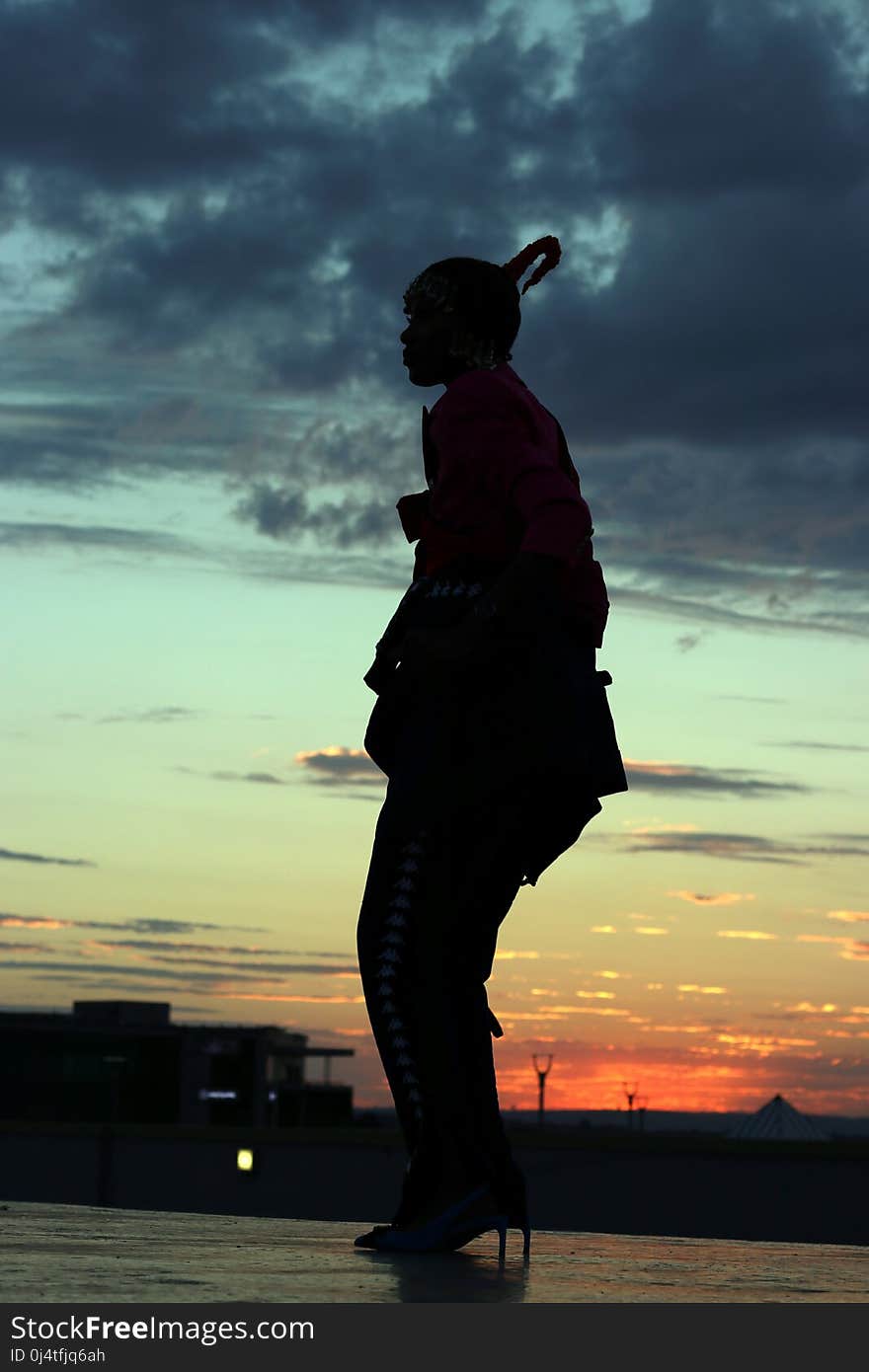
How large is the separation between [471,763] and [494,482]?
81 centimetres

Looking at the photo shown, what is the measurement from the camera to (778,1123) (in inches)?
2534

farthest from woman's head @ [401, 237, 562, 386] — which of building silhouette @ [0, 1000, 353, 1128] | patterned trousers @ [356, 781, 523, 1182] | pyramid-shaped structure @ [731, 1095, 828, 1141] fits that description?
building silhouette @ [0, 1000, 353, 1128]

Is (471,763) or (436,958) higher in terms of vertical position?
(471,763)

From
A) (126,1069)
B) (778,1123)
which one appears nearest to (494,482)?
(778,1123)

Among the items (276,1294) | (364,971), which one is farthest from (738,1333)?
(364,971)

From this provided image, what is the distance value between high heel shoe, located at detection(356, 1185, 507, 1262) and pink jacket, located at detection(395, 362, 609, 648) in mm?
1636

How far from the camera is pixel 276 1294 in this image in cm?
339

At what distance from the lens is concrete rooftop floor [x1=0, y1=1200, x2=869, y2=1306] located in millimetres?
3479

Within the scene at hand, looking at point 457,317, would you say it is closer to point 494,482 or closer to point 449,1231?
point 494,482

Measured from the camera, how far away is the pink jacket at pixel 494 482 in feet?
17.3

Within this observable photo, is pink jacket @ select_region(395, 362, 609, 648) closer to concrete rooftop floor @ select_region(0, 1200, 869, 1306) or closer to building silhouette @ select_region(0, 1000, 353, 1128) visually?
concrete rooftop floor @ select_region(0, 1200, 869, 1306)

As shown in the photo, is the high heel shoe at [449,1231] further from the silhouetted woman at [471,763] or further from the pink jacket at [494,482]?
A: the pink jacket at [494,482]

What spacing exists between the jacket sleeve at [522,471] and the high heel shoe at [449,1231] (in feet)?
5.77

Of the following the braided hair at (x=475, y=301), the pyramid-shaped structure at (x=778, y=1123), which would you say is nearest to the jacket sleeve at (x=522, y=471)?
the braided hair at (x=475, y=301)
